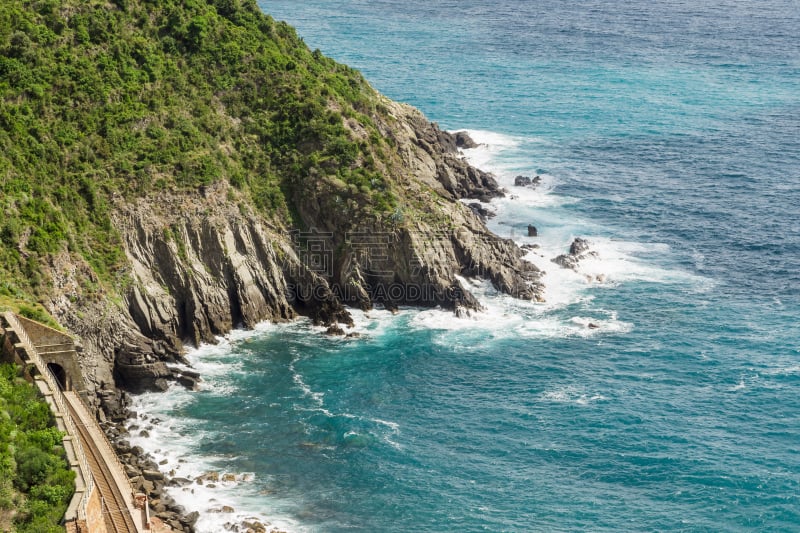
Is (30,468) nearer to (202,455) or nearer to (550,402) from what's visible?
(202,455)

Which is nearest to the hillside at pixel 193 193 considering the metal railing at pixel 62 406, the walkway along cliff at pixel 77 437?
the walkway along cliff at pixel 77 437

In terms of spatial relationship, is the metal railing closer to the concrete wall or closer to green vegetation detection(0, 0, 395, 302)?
the concrete wall

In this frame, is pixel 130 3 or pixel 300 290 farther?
pixel 130 3

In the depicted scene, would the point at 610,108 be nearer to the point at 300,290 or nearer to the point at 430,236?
the point at 430,236

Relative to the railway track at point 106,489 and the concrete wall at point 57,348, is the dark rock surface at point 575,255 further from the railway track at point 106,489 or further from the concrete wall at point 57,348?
the railway track at point 106,489

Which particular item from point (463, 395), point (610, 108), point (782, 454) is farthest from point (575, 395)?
point (610, 108)

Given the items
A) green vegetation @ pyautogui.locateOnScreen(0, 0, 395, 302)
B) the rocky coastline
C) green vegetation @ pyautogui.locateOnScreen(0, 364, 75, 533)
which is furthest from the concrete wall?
green vegetation @ pyautogui.locateOnScreen(0, 364, 75, 533)
